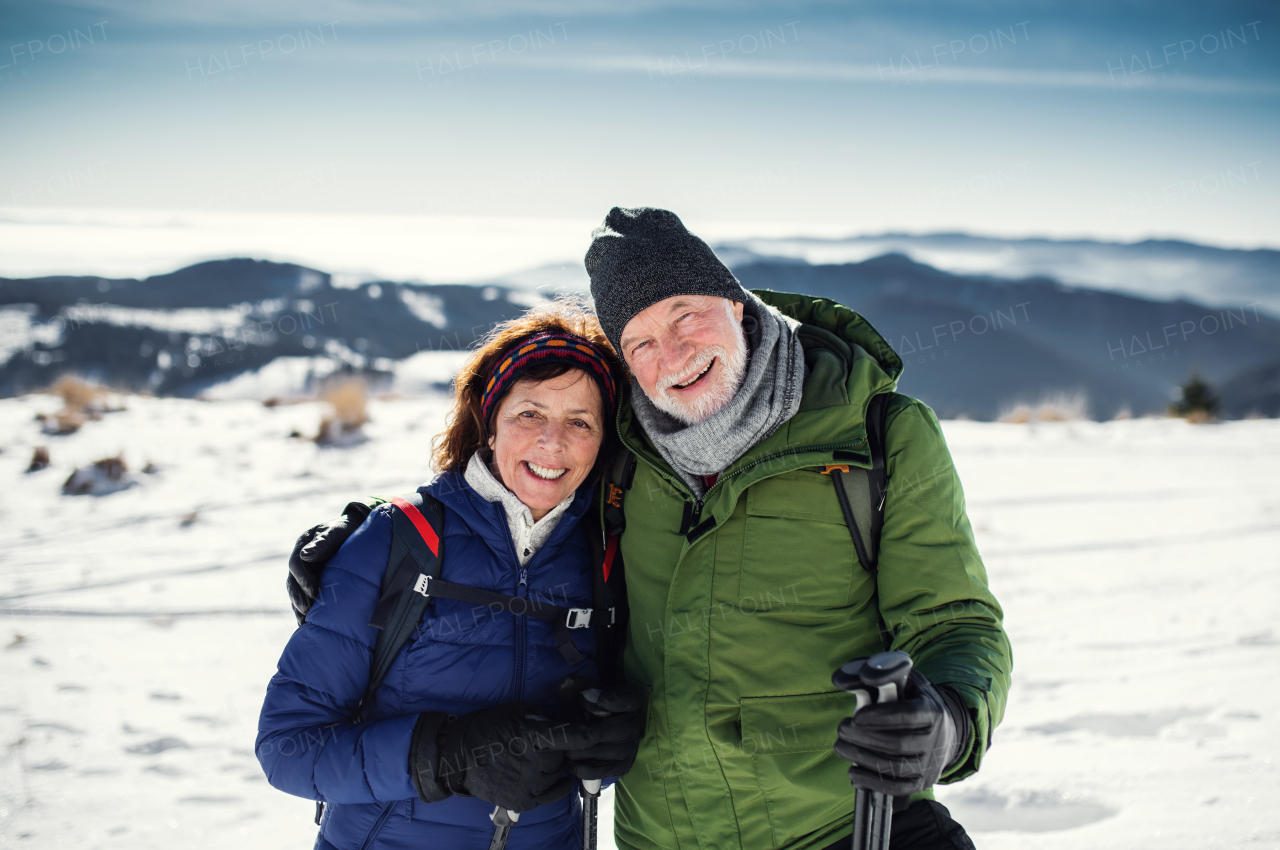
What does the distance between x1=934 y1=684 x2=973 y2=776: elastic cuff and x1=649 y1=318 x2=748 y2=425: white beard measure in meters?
0.80

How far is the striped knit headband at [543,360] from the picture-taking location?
1979 mm

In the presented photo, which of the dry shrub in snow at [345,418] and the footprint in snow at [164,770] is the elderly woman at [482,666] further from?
the dry shrub in snow at [345,418]

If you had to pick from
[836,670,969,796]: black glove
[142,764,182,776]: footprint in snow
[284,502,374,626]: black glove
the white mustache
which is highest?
the white mustache

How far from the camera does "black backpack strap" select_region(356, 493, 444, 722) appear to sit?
170 centimetres

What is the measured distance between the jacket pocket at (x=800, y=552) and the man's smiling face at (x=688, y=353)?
1.00 feet

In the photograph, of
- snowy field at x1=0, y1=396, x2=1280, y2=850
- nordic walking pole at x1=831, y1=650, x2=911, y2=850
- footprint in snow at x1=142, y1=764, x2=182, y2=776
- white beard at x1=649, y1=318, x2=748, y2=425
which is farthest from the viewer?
footprint in snow at x1=142, y1=764, x2=182, y2=776

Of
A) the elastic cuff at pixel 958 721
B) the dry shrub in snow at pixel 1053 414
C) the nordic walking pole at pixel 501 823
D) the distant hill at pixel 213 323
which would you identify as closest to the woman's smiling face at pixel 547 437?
the nordic walking pole at pixel 501 823

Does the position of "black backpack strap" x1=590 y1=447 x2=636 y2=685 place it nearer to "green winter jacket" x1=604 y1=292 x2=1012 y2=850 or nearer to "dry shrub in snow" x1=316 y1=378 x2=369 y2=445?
"green winter jacket" x1=604 y1=292 x2=1012 y2=850

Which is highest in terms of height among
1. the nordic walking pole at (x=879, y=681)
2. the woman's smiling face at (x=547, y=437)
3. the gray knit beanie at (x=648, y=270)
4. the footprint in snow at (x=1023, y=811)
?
the gray knit beanie at (x=648, y=270)

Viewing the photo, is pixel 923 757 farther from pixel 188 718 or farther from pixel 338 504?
pixel 338 504

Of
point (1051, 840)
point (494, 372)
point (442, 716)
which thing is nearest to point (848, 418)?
point (494, 372)

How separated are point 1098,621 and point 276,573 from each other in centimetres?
527

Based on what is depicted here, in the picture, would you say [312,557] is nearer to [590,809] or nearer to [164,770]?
[590,809]

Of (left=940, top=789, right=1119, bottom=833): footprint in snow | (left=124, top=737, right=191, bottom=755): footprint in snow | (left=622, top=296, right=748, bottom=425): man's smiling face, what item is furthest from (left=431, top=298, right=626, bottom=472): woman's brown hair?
(left=124, top=737, right=191, bottom=755): footprint in snow
